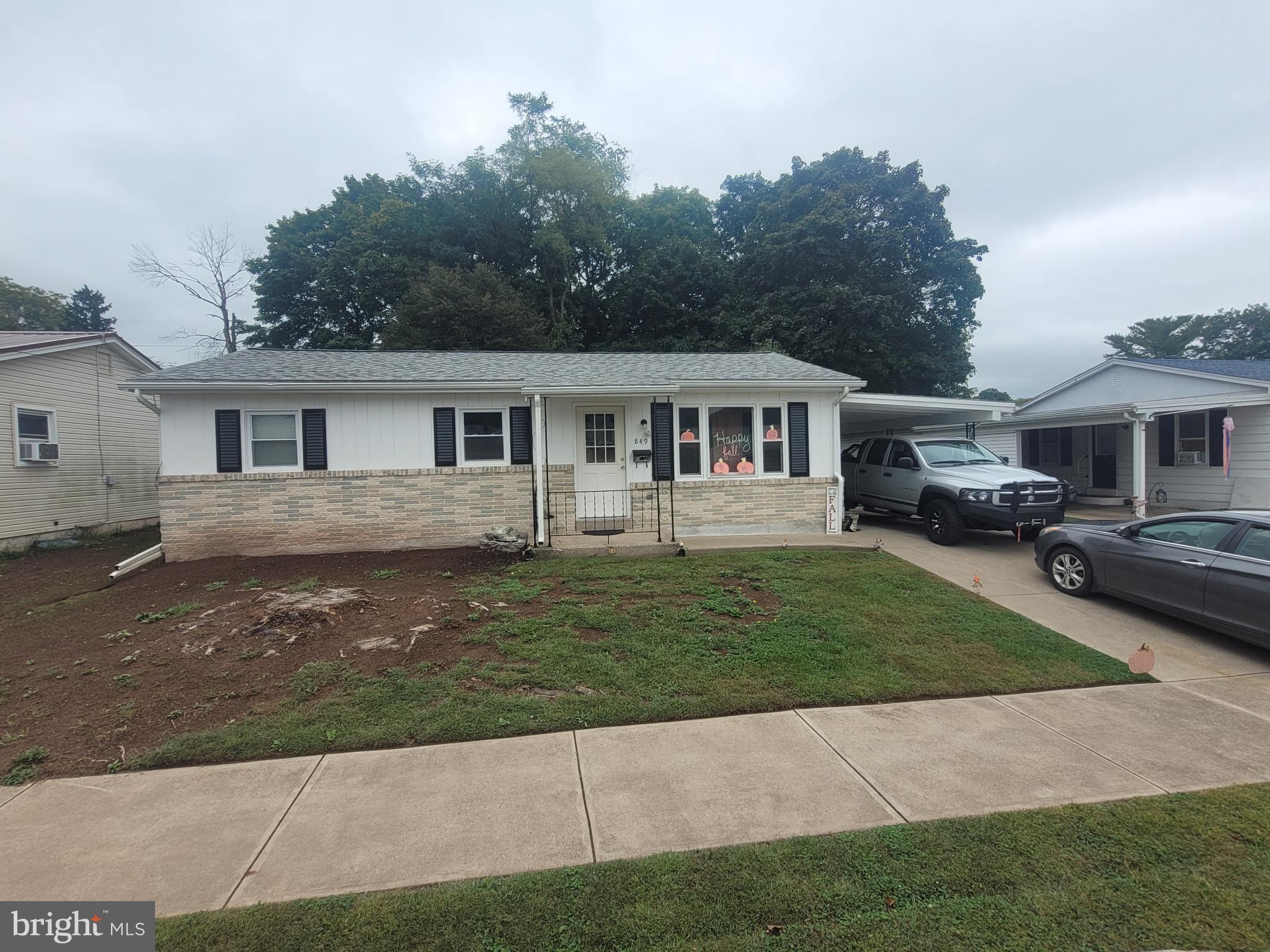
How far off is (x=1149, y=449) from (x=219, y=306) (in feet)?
104

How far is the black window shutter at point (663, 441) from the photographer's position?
33.4 ft

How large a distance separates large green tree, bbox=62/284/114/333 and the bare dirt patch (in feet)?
140

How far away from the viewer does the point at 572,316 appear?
27891 millimetres

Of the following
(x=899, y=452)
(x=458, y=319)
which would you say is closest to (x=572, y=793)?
(x=899, y=452)

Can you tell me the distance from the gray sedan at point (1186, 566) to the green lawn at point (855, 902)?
3.45m

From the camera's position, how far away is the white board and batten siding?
9.38m

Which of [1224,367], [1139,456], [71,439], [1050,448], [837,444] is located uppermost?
[1224,367]

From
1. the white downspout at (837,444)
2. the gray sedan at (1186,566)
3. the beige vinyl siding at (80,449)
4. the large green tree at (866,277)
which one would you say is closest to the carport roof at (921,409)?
the white downspout at (837,444)

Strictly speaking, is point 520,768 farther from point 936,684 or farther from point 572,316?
point 572,316

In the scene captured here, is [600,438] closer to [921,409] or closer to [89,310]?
[921,409]

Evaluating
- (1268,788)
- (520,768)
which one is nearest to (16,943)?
(520,768)

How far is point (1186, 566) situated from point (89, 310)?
191 ft

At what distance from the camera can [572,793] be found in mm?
3188

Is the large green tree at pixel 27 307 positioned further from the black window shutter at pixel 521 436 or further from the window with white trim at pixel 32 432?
the black window shutter at pixel 521 436
